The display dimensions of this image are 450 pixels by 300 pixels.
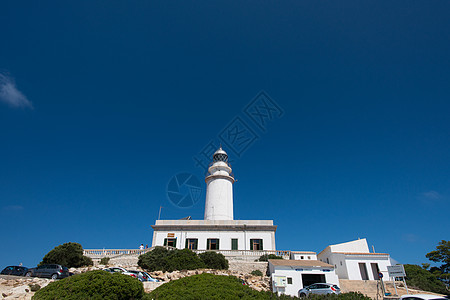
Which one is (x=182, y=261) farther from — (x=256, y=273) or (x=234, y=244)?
(x=234, y=244)

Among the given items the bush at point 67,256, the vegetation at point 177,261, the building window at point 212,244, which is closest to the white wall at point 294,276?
the vegetation at point 177,261

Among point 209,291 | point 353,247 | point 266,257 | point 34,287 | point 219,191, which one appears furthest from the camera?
point 219,191

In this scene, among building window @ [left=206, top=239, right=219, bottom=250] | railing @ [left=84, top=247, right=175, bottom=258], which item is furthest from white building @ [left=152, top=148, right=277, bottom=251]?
railing @ [left=84, top=247, right=175, bottom=258]

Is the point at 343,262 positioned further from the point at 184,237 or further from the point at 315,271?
the point at 184,237

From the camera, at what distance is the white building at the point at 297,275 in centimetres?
1784

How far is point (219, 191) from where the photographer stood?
109 feet

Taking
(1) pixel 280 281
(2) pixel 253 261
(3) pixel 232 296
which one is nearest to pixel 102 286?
(3) pixel 232 296

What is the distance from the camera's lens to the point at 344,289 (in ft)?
57.6

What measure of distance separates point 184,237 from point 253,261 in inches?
332

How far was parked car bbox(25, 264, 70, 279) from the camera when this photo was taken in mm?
15735

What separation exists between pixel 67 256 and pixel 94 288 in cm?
1437

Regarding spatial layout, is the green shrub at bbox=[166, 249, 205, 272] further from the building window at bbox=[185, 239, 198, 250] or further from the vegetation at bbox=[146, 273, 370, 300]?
the vegetation at bbox=[146, 273, 370, 300]

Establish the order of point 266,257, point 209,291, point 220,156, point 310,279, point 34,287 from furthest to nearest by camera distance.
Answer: point 220,156, point 266,257, point 310,279, point 34,287, point 209,291

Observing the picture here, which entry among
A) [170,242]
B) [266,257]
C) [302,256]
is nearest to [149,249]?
[170,242]
